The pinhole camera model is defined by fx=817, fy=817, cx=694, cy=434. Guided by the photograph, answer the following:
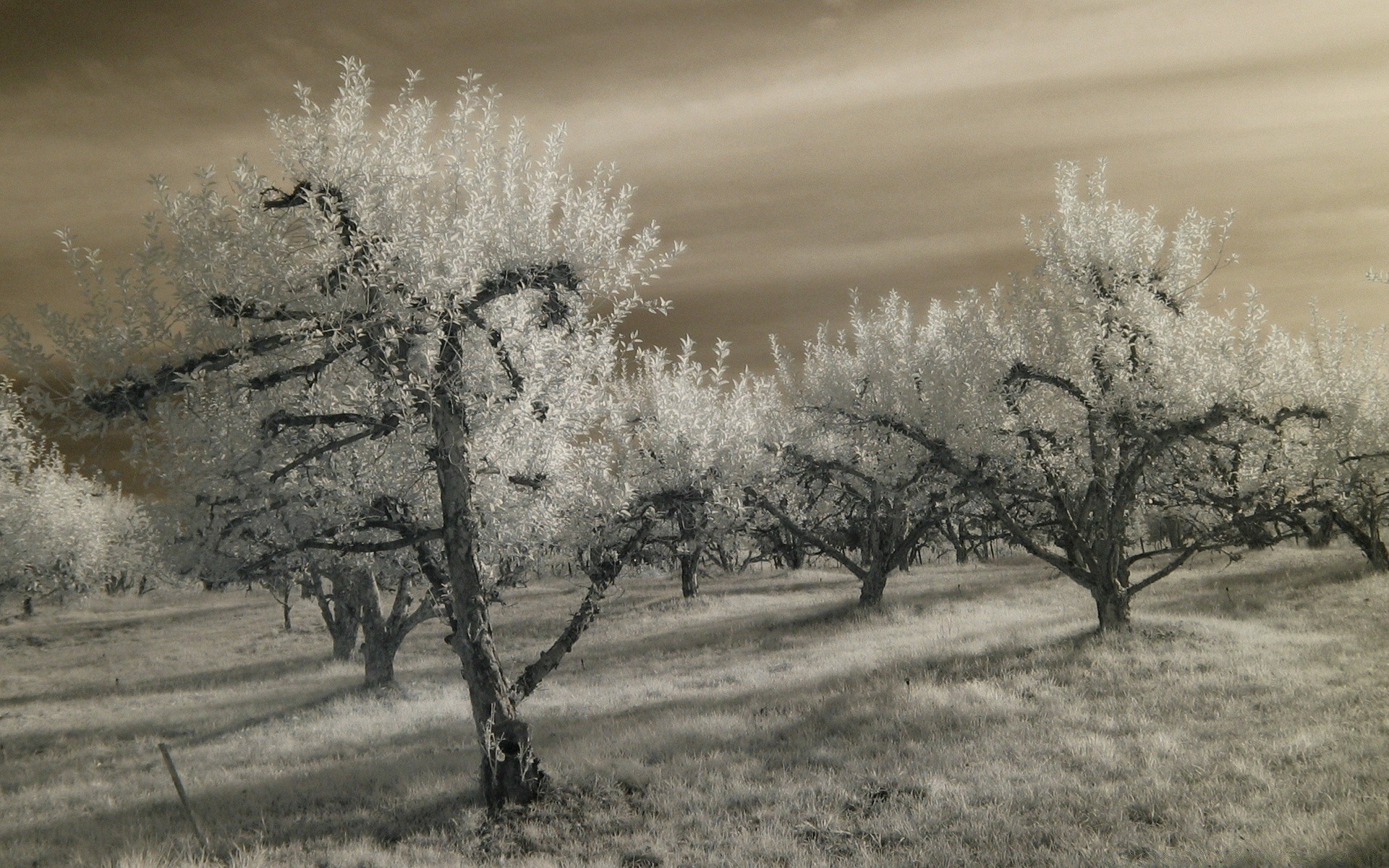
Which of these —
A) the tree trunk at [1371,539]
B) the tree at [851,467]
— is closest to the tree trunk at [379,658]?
the tree at [851,467]

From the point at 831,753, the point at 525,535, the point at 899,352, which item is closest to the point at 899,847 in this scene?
the point at 831,753

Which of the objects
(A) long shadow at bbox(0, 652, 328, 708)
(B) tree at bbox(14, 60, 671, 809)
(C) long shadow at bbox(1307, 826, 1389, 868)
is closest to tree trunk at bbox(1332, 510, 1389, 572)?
(C) long shadow at bbox(1307, 826, 1389, 868)

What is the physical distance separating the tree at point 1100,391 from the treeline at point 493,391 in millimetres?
71

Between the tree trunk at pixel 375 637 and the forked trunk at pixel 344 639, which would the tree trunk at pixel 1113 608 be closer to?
the tree trunk at pixel 375 637

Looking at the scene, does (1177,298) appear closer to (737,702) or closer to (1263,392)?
(1263,392)

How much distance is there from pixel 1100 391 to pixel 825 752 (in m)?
10.9

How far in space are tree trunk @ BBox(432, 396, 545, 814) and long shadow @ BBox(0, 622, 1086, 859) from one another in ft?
3.28

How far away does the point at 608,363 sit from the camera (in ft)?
41.5

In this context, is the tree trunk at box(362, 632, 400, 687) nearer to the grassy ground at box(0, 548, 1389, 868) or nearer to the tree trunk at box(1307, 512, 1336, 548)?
the grassy ground at box(0, 548, 1389, 868)

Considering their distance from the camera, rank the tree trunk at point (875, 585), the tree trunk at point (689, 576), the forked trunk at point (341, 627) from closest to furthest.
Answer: the tree trunk at point (875, 585)
the forked trunk at point (341, 627)
the tree trunk at point (689, 576)

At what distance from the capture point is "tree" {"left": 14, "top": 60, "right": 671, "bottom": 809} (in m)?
10.0

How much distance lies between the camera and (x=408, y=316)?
10.4 m

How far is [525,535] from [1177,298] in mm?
17043

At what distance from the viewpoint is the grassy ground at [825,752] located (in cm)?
1030
